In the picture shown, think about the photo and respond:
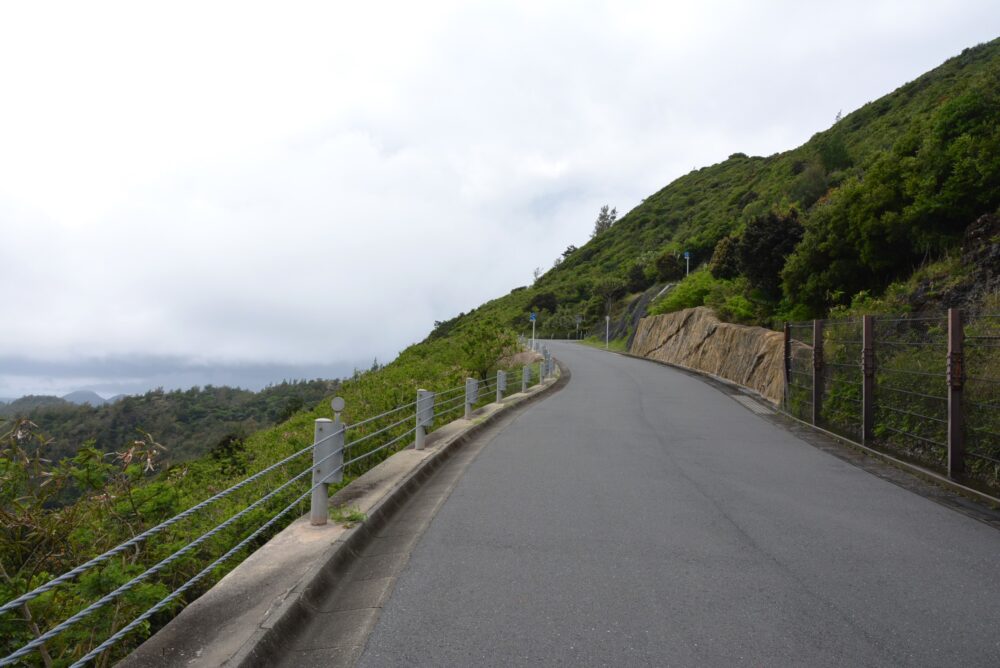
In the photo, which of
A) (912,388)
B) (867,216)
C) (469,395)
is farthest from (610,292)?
(912,388)

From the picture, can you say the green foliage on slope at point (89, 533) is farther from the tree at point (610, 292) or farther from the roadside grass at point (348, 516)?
the tree at point (610, 292)

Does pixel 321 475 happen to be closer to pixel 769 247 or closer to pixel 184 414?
pixel 769 247

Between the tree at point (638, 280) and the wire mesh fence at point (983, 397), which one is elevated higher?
the tree at point (638, 280)

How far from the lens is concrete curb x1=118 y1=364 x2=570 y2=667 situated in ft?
11.0

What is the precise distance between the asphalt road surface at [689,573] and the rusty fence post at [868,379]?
1.53 meters

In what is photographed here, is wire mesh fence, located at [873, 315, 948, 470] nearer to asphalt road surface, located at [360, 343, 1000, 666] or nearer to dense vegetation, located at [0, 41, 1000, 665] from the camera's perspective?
asphalt road surface, located at [360, 343, 1000, 666]

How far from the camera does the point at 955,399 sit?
742 centimetres

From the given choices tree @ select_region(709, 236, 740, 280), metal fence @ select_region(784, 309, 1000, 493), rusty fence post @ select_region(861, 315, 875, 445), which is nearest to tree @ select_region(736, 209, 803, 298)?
tree @ select_region(709, 236, 740, 280)

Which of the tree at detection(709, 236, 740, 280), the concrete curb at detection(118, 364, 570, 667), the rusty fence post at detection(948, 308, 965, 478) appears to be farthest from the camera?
the tree at detection(709, 236, 740, 280)

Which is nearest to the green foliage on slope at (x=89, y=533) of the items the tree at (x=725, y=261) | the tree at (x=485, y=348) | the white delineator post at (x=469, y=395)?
the white delineator post at (x=469, y=395)

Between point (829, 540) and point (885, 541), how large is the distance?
0.50 m

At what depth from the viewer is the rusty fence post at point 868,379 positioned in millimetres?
10000

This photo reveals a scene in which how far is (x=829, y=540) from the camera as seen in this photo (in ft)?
18.2

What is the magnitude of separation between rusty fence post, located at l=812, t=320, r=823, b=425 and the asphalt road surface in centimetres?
392
